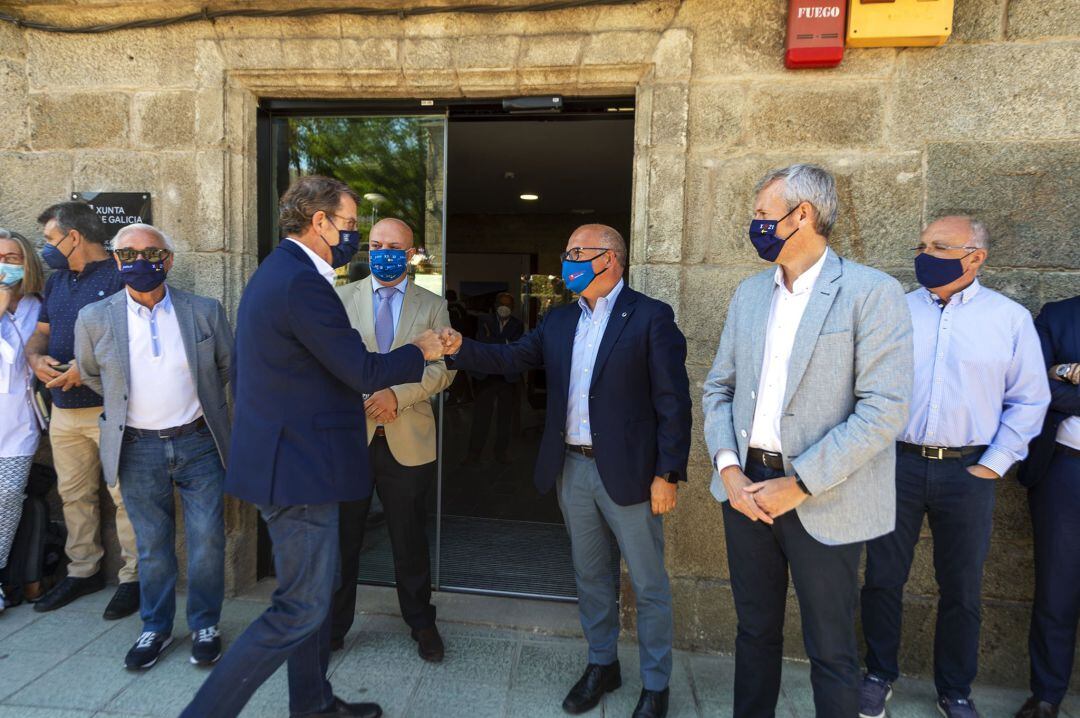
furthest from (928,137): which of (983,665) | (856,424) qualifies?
(983,665)

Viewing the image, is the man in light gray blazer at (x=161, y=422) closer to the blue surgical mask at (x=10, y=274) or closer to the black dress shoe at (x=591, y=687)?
the blue surgical mask at (x=10, y=274)

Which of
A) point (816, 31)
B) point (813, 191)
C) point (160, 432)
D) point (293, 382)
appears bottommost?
point (160, 432)

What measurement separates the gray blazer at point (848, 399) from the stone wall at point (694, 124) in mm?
1182

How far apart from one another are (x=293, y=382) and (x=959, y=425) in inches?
101

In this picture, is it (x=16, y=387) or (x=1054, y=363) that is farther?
(x=16, y=387)

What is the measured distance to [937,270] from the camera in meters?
2.62

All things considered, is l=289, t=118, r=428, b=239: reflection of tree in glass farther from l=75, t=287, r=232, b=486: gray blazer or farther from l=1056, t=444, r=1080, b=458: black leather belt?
l=1056, t=444, r=1080, b=458: black leather belt

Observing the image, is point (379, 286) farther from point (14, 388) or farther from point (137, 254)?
point (14, 388)

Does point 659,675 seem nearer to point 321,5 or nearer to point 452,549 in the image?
point 452,549

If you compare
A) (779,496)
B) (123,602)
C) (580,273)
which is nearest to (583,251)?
(580,273)

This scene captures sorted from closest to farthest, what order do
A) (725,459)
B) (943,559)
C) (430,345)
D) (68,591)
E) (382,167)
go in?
(725,459) → (430,345) → (943,559) → (68,591) → (382,167)

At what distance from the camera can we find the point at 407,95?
3.47 meters

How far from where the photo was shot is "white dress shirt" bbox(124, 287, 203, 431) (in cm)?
295

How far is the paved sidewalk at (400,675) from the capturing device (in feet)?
8.77
